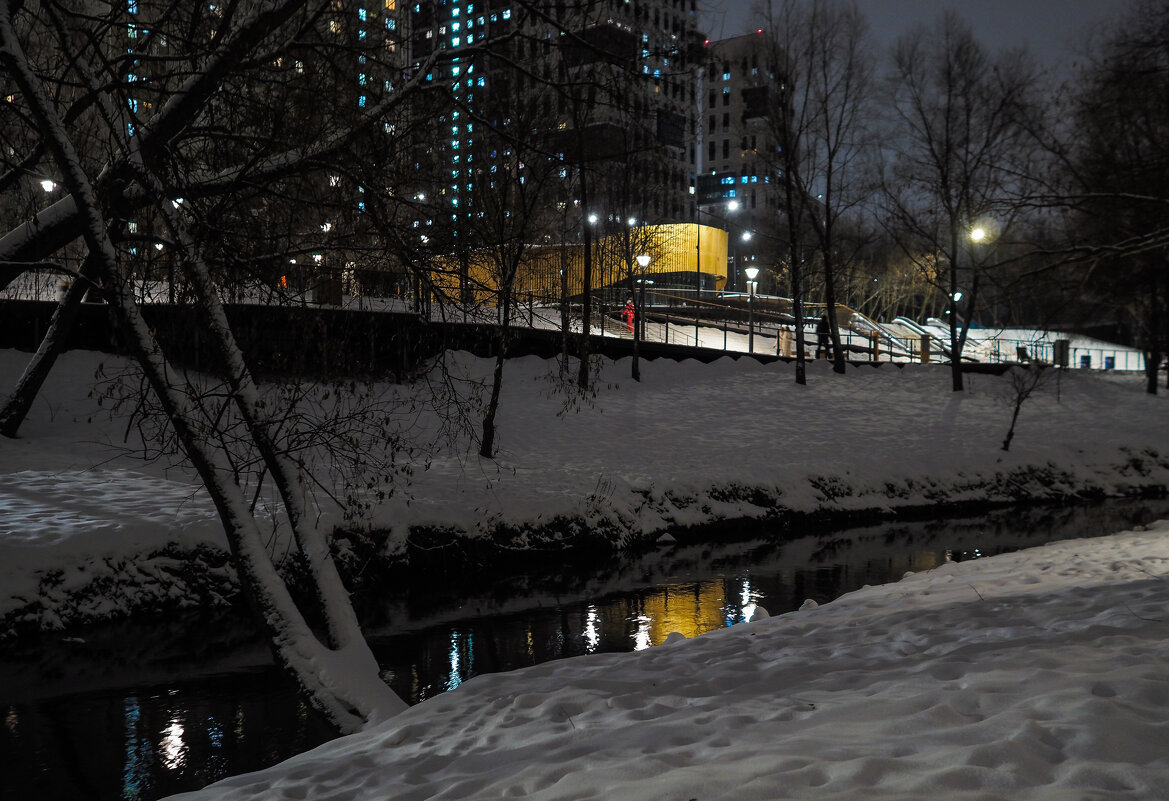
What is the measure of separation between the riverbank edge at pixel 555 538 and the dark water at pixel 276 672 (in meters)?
0.53

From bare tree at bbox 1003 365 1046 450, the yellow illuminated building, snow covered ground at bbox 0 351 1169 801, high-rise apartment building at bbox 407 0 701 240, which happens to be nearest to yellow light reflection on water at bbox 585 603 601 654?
snow covered ground at bbox 0 351 1169 801

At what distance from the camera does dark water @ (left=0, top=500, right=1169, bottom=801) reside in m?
7.05

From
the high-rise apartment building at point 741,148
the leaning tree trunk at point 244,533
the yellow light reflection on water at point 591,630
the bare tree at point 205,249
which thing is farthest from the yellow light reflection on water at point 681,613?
the high-rise apartment building at point 741,148

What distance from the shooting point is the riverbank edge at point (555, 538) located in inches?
431

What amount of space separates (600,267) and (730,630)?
1942 cm

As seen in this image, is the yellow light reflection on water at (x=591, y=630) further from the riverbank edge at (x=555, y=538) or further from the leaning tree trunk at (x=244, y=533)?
the leaning tree trunk at (x=244, y=533)

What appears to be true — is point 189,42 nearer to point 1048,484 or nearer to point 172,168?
point 172,168

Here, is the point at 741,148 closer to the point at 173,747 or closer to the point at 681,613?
the point at 681,613

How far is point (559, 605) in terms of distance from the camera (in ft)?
40.4

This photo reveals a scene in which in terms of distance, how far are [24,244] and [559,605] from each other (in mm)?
7991

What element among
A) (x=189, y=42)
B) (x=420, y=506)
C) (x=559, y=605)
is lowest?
(x=559, y=605)

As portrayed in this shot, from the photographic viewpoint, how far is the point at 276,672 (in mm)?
9344

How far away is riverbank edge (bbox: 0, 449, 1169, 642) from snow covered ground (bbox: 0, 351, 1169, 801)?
0.06 meters

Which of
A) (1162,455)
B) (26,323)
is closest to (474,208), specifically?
(26,323)
